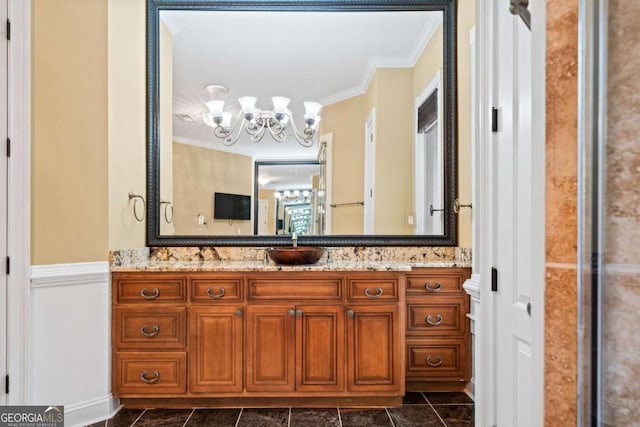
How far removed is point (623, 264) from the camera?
1.52 feet

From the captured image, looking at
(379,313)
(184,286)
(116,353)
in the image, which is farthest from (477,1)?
(116,353)

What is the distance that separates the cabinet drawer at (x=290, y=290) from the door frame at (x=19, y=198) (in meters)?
1.23

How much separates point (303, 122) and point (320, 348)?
1.69 metres

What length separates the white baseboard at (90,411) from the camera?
7.40ft

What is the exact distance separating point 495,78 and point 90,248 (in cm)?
232

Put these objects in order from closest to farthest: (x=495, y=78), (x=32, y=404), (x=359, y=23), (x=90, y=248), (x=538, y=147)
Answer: (x=538, y=147), (x=495, y=78), (x=32, y=404), (x=90, y=248), (x=359, y=23)

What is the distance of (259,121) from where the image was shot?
10.0 ft

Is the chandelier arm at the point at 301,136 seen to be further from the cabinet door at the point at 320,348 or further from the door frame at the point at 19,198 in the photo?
the door frame at the point at 19,198

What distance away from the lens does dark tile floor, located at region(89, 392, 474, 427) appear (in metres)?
2.32

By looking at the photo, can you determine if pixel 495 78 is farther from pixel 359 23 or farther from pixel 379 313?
pixel 359 23

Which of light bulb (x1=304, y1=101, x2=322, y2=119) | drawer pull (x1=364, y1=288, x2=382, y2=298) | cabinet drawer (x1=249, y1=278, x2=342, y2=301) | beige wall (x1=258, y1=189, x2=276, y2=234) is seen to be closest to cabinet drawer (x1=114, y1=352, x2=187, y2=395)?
cabinet drawer (x1=249, y1=278, x2=342, y2=301)

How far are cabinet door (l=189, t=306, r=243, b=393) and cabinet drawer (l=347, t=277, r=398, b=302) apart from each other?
0.73 metres

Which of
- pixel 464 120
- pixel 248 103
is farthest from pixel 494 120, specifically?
pixel 248 103

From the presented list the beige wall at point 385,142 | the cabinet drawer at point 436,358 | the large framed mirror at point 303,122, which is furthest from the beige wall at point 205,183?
the cabinet drawer at point 436,358
